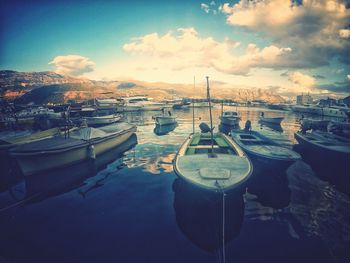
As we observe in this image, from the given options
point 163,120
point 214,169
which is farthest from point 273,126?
point 214,169

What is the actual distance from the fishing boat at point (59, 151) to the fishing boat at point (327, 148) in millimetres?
23865

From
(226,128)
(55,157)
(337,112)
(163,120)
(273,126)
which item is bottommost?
(273,126)

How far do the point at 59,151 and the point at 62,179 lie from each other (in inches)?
102

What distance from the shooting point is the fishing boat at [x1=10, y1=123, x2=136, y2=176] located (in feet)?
47.0

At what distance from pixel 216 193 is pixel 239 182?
1482 millimetres

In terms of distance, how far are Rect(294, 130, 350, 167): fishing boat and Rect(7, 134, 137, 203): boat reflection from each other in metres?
20.7

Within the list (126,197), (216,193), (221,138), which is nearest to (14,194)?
(126,197)

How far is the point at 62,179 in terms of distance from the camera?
1494cm

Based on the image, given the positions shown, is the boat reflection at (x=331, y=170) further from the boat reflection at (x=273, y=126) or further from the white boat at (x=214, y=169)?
the boat reflection at (x=273, y=126)

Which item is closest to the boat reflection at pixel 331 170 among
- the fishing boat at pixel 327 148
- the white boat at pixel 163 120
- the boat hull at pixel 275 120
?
the fishing boat at pixel 327 148

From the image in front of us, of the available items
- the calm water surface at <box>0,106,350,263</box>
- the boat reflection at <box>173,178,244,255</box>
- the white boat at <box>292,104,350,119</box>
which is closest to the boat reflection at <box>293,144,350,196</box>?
the calm water surface at <box>0,106,350,263</box>

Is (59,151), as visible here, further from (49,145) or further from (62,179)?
(62,179)

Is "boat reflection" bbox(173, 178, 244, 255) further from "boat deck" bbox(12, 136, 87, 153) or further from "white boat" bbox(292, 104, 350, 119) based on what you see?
"white boat" bbox(292, 104, 350, 119)

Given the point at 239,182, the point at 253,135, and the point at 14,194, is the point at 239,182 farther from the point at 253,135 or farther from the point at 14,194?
the point at 14,194
